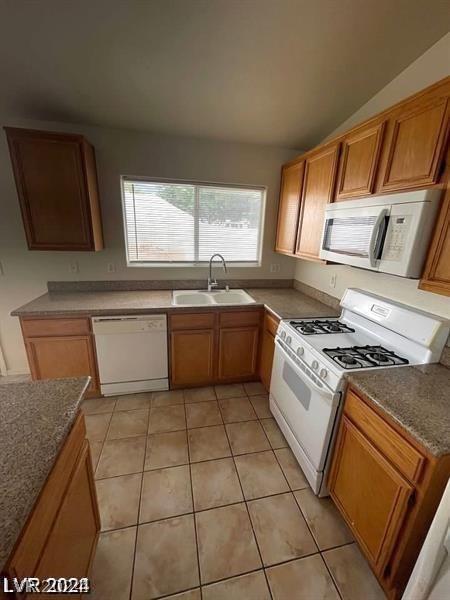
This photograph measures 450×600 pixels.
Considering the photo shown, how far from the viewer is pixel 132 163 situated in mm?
2441

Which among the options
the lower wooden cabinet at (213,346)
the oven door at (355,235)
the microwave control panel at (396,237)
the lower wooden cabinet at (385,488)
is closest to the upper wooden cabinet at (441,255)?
the microwave control panel at (396,237)

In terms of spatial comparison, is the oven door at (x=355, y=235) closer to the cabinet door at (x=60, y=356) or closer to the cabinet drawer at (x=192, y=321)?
the cabinet drawer at (x=192, y=321)

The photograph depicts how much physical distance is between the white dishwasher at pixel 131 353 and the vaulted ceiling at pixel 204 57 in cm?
174

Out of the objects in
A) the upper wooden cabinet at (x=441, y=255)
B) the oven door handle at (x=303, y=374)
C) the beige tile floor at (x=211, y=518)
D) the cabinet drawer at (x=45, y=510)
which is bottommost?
the beige tile floor at (x=211, y=518)

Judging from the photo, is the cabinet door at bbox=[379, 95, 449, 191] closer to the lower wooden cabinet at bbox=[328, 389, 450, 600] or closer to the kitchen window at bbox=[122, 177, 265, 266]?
the lower wooden cabinet at bbox=[328, 389, 450, 600]

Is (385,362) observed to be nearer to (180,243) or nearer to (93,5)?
(180,243)

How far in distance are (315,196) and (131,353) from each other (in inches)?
83.7

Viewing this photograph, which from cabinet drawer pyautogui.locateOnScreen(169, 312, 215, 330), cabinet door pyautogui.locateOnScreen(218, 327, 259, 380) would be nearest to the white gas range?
cabinet door pyautogui.locateOnScreen(218, 327, 259, 380)

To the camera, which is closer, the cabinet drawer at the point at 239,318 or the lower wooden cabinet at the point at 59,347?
the lower wooden cabinet at the point at 59,347

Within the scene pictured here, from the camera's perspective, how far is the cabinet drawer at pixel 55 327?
2072 millimetres

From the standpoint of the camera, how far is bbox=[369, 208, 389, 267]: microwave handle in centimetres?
140

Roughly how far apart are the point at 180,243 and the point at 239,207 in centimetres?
77

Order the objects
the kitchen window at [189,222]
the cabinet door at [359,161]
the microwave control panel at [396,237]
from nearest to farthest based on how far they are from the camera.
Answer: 1. the microwave control panel at [396,237]
2. the cabinet door at [359,161]
3. the kitchen window at [189,222]

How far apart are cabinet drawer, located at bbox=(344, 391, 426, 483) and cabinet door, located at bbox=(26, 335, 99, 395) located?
6.43 ft
